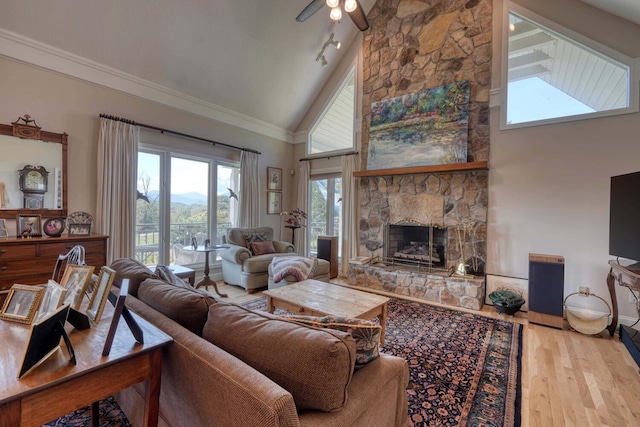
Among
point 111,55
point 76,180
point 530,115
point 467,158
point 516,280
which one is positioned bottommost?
A: point 516,280

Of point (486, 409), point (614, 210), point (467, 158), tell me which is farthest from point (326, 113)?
point (486, 409)

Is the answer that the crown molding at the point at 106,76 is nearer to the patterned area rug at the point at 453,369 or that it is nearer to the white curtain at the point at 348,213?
the white curtain at the point at 348,213

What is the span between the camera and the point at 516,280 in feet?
11.9

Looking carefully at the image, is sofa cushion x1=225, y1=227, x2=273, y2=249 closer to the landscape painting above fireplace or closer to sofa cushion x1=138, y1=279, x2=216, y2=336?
the landscape painting above fireplace

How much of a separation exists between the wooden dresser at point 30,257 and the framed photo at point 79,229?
150 mm

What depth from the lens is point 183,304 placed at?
1326 mm

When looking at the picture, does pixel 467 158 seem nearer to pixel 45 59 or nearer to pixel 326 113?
pixel 326 113

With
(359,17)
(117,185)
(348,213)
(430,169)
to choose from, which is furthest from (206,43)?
(430,169)

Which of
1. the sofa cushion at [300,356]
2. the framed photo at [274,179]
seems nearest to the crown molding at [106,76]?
the framed photo at [274,179]

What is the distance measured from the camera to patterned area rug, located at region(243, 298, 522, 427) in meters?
1.75

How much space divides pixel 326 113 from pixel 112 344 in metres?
5.53

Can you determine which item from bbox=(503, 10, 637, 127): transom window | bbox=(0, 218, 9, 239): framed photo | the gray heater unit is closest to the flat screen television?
the gray heater unit

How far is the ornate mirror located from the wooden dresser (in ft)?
1.66

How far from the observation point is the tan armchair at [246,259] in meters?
4.20
